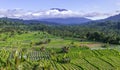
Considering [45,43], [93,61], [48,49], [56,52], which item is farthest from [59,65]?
[45,43]

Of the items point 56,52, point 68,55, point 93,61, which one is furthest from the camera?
point 56,52

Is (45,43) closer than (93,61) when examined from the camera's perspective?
No

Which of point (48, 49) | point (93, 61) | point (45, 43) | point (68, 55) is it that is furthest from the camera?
point (45, 43)

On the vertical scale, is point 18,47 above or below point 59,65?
above

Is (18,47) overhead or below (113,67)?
overhead

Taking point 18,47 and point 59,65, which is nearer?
point 18,47

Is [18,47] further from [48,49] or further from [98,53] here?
[48,49]

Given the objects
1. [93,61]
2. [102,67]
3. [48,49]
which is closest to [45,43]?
[48,49]

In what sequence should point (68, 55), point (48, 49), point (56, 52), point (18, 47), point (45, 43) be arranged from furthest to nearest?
point (45, 43)
point (48, 49)
point (56, 52)
point (68, 55)
point (18, 47)

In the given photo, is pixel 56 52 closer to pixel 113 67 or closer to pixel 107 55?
pixel 107 55
